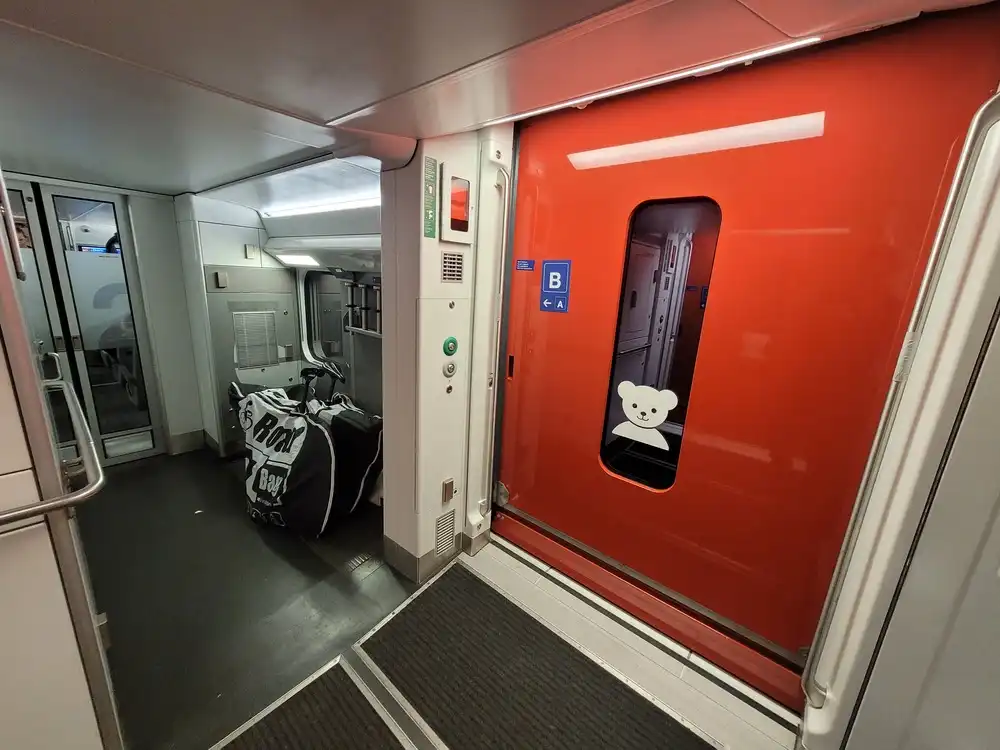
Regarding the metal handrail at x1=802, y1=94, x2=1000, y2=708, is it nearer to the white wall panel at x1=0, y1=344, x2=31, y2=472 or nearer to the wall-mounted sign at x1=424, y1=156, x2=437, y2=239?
the wall-mounted sign at x1=424, y1=156, x2=437, y2=239

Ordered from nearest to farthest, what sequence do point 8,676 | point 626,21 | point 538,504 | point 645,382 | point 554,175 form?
1. point 626,21
2. point 8,676
3. point 554,175
4. point 645,382
5. point 538,504

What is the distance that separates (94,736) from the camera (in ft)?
3.85

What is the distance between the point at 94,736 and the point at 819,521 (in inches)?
105

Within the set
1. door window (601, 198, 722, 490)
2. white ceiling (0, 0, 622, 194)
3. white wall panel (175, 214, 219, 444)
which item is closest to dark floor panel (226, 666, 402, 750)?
door window (601, 198, 722, 490)

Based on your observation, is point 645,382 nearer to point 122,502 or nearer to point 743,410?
point 743,410

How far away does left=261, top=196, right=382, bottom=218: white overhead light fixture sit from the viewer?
111 inches

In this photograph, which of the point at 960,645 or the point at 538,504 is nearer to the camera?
the point at 960,645

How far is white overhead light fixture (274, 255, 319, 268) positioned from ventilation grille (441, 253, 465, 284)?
2238mm

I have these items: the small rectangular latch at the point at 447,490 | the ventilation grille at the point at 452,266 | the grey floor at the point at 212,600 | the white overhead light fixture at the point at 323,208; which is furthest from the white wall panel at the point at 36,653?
the white overhead light fixture at the point at 323,208

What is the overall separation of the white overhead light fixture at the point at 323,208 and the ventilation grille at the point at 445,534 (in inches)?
87.5

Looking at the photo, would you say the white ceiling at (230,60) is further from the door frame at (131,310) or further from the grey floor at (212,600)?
the grey floor at (212,600)

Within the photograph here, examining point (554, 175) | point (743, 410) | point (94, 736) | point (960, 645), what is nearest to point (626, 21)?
point (554, 175)

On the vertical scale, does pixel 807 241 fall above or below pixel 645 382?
above

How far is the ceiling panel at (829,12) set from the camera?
851mm
